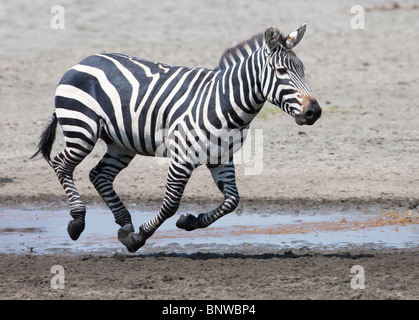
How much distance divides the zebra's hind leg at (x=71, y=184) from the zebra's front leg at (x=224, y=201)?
828mm

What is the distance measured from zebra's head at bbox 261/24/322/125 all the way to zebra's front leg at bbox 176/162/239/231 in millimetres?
754

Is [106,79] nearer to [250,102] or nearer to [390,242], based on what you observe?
[250,102]

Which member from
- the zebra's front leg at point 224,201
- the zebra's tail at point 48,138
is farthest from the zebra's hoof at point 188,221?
the zebra's tail at point 48,138

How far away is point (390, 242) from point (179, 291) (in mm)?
2268

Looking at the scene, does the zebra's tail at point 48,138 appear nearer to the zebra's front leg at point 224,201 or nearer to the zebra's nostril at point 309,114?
the zebra's front leg at point 224,201

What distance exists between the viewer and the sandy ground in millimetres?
6703

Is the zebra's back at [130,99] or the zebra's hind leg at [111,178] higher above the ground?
the zebra's back at [130,99]

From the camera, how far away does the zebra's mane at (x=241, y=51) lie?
7.29 meters

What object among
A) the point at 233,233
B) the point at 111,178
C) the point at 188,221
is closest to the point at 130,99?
the point at 111,178

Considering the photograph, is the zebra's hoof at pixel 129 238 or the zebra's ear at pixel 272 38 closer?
the zebra's ear at pixel 272 38

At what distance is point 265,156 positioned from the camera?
11055 millimetres

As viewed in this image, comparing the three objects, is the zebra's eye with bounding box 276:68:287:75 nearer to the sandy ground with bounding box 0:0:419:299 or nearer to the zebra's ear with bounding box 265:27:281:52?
the zebra's ear with bounding box 265:27:281:52

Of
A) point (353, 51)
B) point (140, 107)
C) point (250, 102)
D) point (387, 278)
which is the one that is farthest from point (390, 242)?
point (353, 51)
